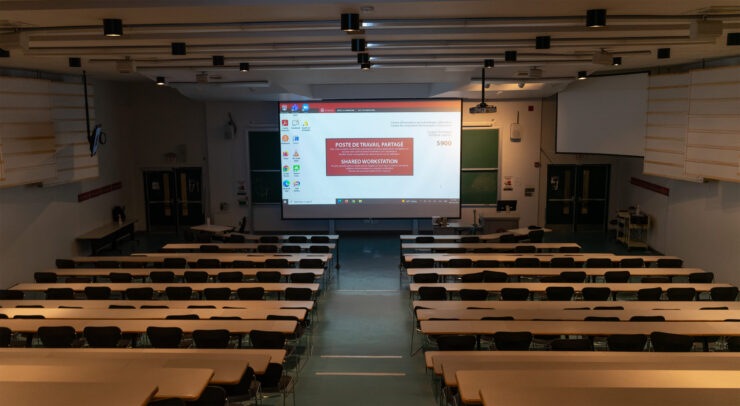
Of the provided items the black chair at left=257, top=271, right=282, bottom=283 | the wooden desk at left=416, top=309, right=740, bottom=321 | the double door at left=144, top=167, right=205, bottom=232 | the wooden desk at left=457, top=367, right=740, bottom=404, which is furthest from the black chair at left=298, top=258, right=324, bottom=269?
the double door at left=144, top=167, right=205, bottom=232

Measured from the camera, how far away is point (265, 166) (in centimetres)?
1697

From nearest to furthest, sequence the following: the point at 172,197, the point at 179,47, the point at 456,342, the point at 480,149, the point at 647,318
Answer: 1. the point at 456,342
2. the point at 647,318
3. the point at 179,47
4. the point at 480,149
5. the point at 172,197

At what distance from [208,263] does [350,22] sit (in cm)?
631

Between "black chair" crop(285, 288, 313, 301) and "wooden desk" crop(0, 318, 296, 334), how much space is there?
154cm

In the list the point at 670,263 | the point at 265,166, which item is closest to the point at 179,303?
the point at 670,263

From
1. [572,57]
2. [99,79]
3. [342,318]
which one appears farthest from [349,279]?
[99,79]

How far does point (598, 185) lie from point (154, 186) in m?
13.6

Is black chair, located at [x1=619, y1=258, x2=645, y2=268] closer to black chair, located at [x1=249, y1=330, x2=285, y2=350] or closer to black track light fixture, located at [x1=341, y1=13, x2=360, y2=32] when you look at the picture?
black chair, located at [x1=249, y1=330, x2=285, y2=350]

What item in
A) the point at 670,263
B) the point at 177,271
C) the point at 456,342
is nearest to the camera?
the point at 456,342

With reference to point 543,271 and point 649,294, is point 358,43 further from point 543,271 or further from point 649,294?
point 649,294

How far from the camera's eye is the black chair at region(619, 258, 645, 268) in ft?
34.1

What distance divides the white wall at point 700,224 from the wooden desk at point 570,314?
4388mm

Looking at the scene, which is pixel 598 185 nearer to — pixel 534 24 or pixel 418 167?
pixel 418 167

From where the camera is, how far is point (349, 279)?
1208 centimetres
